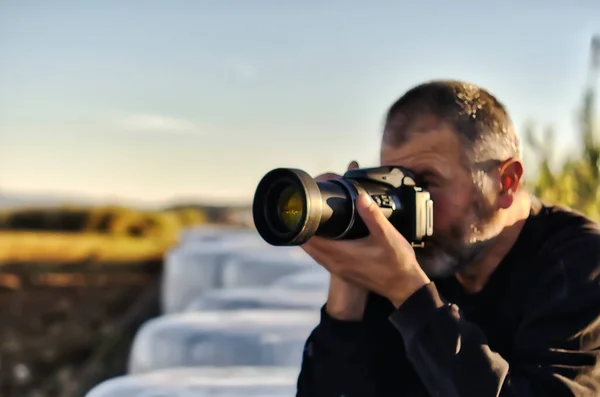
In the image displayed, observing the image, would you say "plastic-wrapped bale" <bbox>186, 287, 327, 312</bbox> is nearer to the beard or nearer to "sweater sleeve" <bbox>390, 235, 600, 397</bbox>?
the beard

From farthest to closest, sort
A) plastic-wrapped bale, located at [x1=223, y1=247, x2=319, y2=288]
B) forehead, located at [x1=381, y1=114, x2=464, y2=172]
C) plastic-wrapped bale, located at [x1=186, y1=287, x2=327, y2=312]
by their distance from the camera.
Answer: plastic-wrapped bale, located at [x1=223, y1=247, x2=319, y2=288] < plastic-wrapped bale, located at [x1=186, y1=287, x2=327, y2=312] < forehead, located at [x1=381, y1=114, x2=464, y2=172]

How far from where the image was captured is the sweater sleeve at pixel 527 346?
1.03m

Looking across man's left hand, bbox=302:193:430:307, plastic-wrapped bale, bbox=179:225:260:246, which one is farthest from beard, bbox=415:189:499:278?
plastic-wrapped bale, bbox=179:225:260:246


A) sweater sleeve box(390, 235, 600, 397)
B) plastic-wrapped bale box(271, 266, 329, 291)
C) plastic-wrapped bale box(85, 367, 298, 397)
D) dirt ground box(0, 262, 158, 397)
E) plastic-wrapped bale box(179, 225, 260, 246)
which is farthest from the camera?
plastic-wrapped bale box(179, 225, 260, 246)

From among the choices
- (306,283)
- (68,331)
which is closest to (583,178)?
(306,283)

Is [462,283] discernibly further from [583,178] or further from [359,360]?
[583,178]

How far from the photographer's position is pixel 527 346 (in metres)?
1.08

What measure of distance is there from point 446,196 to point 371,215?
16 cm

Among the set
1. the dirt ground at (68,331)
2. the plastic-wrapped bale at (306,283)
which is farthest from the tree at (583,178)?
the dirt ground at (68,331)

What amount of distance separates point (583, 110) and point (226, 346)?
6.65ft

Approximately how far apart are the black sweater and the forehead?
16 cm

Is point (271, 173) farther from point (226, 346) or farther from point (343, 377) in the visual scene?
point (226, 346)

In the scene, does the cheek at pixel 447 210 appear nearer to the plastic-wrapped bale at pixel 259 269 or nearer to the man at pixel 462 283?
the man at pixel 462 283

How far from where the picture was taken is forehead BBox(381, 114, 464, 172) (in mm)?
1146
